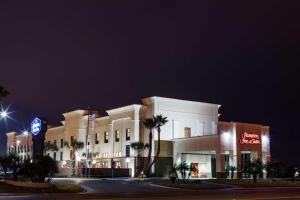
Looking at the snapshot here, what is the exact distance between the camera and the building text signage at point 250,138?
A: 7956cm

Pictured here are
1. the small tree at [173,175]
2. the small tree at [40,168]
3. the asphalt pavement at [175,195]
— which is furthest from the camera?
the small tree at [173,175]

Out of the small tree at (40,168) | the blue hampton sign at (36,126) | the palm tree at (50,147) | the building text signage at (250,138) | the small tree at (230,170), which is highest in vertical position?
the blue hampton sign at (36,126)

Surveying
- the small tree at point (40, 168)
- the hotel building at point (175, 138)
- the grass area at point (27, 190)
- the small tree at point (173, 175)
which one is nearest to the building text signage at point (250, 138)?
the hotel building at point (175, 138)

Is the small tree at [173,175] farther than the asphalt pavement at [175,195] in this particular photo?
Yes

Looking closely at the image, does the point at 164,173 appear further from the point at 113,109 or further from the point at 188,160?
the point at 113,109

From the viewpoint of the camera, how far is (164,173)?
87.7 meters

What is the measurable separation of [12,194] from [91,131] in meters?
74.7

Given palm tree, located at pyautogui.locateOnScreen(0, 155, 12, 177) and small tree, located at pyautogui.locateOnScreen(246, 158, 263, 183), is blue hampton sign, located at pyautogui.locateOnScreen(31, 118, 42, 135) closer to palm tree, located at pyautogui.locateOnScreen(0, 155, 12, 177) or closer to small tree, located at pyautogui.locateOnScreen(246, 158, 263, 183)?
palm tree, located at pyautogui.locateOnScreen(0, 155, 12, 177)

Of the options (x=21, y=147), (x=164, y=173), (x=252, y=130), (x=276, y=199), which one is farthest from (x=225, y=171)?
(x=21, y=147)

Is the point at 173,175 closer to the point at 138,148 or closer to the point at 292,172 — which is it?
the point at 292,172

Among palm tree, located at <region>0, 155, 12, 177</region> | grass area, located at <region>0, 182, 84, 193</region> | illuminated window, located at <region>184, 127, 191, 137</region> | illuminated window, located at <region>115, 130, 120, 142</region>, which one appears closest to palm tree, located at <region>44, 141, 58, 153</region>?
illuminated window, located at <region>115, 130, 120, 142</region>

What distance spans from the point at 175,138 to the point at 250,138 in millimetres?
15816

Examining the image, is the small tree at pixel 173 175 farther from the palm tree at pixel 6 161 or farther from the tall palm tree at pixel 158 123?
the tall palm tree at pixel 158 123

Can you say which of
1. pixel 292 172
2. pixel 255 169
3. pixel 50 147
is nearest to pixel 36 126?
pixel 255 169
